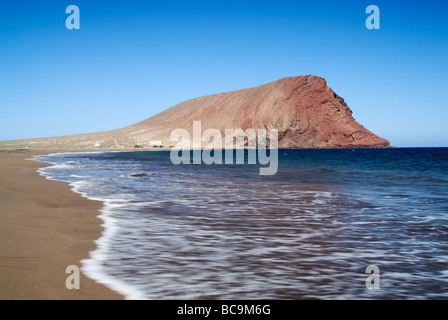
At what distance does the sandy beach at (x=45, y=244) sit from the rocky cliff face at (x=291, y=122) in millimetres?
106418

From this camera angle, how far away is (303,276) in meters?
4.12

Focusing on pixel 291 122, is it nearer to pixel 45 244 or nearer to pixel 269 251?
pixel 269 251

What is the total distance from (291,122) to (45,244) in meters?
114

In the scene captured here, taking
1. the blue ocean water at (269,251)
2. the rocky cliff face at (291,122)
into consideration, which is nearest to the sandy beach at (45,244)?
the blue ocean water at (269,251)

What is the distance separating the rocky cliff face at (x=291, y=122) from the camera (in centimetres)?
11575

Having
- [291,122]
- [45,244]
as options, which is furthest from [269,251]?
[291,122]

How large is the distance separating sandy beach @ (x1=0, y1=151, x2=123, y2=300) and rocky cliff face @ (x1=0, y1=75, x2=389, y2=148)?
106418 mm

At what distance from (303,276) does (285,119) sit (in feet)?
374

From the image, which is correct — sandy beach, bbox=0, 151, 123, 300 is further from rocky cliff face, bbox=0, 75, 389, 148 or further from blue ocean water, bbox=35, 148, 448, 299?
rocky cliff face, bbox=0, 75, 389, 148

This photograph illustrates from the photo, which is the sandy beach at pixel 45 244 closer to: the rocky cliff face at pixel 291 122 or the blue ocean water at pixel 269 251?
the blue ocean water at pixel 269 251

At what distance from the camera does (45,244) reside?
5148 millimetres

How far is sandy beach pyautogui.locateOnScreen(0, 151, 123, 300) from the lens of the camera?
11.5 ft
